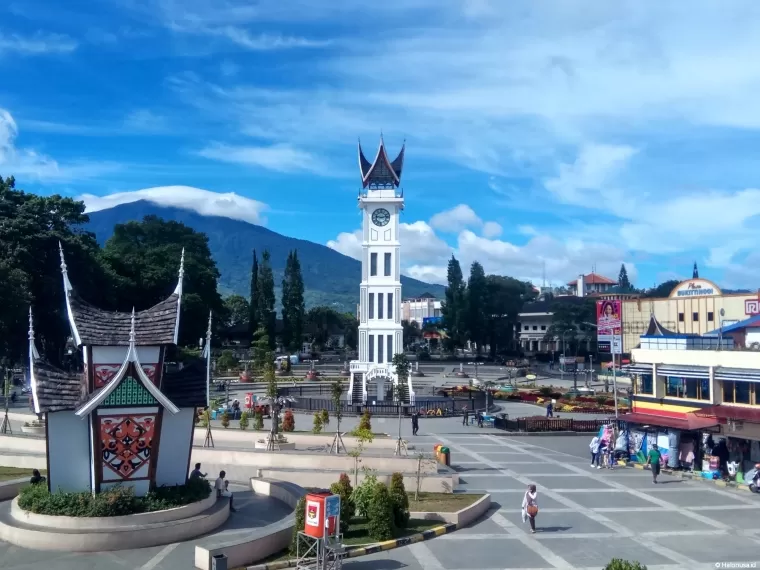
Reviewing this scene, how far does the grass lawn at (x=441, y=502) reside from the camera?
19.2m

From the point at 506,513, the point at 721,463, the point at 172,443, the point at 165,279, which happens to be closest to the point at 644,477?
the point at 721,463

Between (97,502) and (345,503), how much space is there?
5.69 meters

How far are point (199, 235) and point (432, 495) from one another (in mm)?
70415

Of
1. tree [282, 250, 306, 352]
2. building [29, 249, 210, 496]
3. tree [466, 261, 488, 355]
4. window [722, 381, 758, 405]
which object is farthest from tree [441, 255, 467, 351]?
building [29, 249, 210, 496]

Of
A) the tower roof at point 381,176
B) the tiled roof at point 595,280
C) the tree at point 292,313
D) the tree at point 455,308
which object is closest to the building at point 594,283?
the tiled roof at point 595,280

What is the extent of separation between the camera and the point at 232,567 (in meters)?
14.1

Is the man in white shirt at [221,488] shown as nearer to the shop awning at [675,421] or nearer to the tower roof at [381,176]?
the shop awning at [675,421]

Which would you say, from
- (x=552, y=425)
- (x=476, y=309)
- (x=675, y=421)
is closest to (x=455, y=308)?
Answer: (x=476, y=309)

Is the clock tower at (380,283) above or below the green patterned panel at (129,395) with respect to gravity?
above

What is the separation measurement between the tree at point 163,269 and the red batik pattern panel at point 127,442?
131ft

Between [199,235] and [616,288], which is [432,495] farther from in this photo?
[616,288]

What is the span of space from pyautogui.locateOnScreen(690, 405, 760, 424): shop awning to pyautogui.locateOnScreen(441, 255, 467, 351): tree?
6895cm

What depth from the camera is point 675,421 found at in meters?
25.3

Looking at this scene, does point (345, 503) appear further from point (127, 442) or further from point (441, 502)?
point (127, 442)
